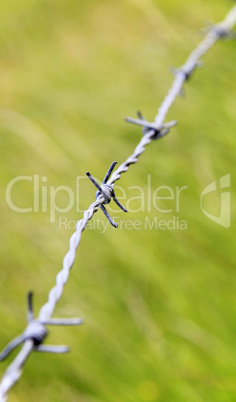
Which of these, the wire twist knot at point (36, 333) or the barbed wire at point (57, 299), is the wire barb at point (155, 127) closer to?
the barbed wire at point (57, 299)

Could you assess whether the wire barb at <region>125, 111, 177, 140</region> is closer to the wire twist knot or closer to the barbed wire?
the barbed wire

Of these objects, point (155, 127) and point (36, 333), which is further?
point (155, 127)

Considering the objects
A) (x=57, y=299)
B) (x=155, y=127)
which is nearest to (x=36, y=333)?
(x=57, y=299)

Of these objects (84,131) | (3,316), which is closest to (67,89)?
(84,131)

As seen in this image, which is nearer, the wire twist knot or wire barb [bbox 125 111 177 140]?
the wire twist knot

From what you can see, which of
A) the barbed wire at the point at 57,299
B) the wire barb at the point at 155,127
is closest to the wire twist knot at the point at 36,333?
the barbed wire at the point at 57,299

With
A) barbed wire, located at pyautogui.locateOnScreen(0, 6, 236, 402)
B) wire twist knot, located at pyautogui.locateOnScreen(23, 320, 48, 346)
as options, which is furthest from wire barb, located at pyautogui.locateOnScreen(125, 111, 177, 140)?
wire twist knot, located at pyautogui.locateOnScreen(23, 320, 48, 346)

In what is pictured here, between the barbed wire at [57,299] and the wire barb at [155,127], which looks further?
the wire barb at [155,127]

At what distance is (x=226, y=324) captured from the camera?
80 centimetres

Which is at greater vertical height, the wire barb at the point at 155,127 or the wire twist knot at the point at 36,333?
the wire barb at the point at 155,127

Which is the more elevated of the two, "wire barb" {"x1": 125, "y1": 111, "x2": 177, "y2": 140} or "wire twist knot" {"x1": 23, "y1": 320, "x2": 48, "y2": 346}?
"wire barb" {"x1": 125, "y1": 111, "x2": 177, "y2": 140}

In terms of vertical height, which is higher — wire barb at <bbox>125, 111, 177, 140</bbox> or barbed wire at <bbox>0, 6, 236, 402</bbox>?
wire barb at <bbox>125, 111, 177, 140</bbox>

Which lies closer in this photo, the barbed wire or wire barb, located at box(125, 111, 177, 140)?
the barbed wire

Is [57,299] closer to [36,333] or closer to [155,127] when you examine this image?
[36,333]
